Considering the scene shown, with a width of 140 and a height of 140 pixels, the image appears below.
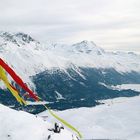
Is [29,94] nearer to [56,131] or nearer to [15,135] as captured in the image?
[15,135]

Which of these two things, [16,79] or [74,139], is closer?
[16,79]

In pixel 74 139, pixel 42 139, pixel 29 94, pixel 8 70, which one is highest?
pixel 8 70

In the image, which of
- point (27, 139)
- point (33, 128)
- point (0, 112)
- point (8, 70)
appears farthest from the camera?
point (0, 112)

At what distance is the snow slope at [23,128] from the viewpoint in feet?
75.6

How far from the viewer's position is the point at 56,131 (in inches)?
998

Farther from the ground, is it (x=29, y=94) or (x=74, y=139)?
(x=29, y=94)

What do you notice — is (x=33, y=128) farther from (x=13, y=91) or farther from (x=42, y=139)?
(x=13, y=91)

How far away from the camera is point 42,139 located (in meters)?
23.4

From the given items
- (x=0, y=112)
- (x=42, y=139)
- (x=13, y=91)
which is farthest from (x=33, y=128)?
(x=13, y=91)

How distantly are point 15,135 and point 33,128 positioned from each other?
5.63 ft

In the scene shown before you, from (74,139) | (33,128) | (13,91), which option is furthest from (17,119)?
(13,91)

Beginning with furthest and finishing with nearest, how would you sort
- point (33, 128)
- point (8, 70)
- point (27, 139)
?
point (33, 128) → point (27, 139) → point (8, 70)

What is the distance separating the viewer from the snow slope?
23.0 metres

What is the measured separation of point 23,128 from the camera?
2392 cm
